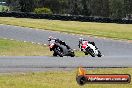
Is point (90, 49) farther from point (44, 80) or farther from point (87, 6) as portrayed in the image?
point (87, 6)

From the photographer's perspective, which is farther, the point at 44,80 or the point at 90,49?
the point at 90,49

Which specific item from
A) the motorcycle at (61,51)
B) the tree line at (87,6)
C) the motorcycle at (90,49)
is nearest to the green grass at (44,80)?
the motorcycle at (61,51)

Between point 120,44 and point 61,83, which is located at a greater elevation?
point 61,83

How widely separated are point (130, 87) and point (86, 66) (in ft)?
12.6

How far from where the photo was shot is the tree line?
314 feet

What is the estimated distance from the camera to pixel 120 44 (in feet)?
91.6

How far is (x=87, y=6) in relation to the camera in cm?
9775

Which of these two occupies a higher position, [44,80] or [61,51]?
[44,80]

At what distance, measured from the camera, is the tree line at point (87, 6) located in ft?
314

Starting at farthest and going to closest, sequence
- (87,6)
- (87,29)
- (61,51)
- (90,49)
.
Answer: (87,6) < (87,29) < (90,49) < (61,51)

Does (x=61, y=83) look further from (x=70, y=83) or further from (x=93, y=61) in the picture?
(x=93, y=61)

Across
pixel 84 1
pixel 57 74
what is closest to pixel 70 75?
pixel 57 74

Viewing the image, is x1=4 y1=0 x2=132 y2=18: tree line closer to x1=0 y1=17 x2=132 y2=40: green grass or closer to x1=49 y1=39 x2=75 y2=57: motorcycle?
x1=0 y1=17 x2=132 y2=40: green grass

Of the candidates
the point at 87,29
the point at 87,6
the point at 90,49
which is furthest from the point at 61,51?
the point at 87,6
